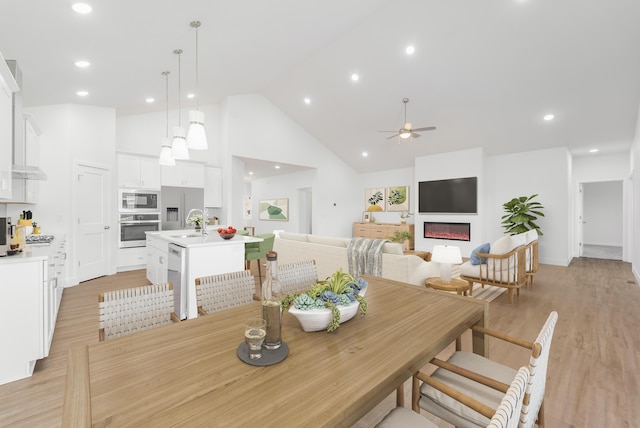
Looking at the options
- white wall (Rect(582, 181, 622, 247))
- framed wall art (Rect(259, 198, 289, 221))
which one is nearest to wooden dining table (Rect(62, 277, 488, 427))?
framed wall art (Rect(259, 198, 289, 221))

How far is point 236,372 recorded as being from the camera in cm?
99

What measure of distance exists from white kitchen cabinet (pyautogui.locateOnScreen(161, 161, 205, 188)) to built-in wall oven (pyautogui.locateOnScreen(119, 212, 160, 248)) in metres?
0.74

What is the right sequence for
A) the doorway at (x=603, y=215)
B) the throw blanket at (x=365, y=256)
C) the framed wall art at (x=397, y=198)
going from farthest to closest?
the doorway at (x=603, y=215) → the framed wall art at (x=397, y=198) → the throw blanket at (x=365, y=256)

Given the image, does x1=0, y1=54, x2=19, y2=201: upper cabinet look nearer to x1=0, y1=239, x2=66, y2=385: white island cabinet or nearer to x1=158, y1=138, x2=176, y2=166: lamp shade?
x1=0, y1=239, x2=66, y2=385: white island cabinet

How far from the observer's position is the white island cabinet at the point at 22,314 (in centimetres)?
218

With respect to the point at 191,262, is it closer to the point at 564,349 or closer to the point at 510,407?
the point at 510,407

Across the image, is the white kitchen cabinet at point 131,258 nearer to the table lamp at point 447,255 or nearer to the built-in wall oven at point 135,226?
the built-in wall oven at point 135,226

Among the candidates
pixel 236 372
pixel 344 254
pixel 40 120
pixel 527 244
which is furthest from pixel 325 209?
pixel 236 372

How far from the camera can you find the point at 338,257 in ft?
14.7

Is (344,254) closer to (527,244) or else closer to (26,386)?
(527,244)

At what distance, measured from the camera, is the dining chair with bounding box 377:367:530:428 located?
2.29 feet

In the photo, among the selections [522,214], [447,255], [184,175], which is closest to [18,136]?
[184,175]

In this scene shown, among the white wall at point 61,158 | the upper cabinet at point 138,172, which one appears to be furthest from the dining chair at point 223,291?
the upper cabinet at point 138,172

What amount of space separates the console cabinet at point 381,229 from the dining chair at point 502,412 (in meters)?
7.64
